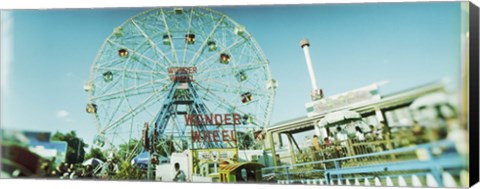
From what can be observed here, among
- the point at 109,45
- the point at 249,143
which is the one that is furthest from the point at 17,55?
the point at 249,143

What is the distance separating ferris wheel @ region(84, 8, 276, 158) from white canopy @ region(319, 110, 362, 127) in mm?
1157

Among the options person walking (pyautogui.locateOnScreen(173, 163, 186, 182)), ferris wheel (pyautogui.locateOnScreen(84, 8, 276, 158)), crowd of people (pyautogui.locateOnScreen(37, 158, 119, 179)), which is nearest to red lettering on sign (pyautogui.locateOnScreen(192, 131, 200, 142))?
ferris wheel (pyautogui.locateOnScreen(84, 8, 276, 158))

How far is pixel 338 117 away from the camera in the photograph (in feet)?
24.3

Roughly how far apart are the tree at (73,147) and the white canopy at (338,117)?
445 cm

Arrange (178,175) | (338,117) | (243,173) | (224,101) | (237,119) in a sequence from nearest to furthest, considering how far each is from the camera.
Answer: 1. (338,117)
2. (243,173)
3. (178,175)
4. (237,119)
5. (224,101)

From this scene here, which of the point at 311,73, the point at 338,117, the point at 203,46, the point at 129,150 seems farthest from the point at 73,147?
the point at 338,117

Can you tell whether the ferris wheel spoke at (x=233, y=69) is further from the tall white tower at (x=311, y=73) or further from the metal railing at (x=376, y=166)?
the metal railing at (x=376, y=166)

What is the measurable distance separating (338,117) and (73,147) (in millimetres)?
4926

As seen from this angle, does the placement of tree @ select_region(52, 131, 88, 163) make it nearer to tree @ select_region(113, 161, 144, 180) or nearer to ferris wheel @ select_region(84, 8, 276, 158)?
ferris wheel @ select_region(84, 8, 276, 158)

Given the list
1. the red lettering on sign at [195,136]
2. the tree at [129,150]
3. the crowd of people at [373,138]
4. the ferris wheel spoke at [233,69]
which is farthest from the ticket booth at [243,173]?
the ferris wheel spoke at [233,69]

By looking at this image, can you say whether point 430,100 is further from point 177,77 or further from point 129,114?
point 129,114

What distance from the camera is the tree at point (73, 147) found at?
27.9ft

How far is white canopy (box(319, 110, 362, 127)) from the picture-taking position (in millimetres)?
7301

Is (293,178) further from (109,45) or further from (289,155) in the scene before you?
(109,45)
